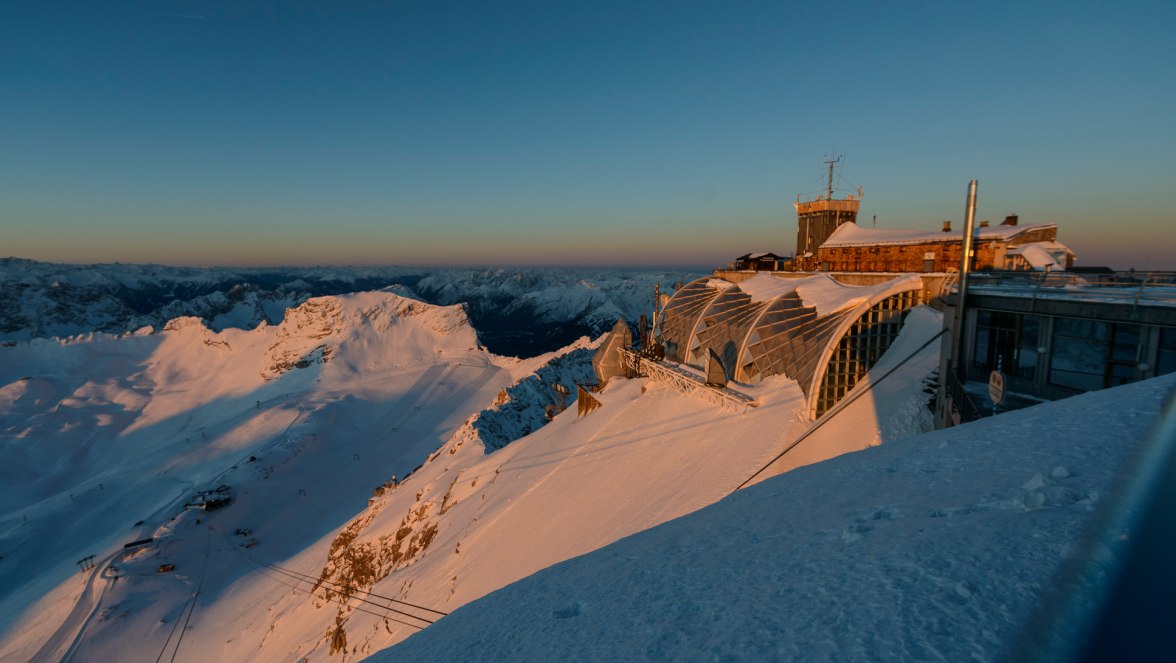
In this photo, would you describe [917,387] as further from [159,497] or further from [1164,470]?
[159,497]

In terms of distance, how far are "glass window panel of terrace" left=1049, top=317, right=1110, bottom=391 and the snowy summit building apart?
20.2 feet

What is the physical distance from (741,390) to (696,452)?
4506mm

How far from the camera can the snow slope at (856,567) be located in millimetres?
2441

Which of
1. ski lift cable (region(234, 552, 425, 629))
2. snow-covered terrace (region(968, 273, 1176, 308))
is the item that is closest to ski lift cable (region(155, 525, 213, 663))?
ski lift cable (region(234, 552, 425, 629))

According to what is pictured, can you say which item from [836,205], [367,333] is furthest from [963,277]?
[367,333]

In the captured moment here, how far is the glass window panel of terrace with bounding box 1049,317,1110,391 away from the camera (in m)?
9.36

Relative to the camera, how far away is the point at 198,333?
12331 cm

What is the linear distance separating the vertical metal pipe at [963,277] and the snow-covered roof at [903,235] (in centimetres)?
1575

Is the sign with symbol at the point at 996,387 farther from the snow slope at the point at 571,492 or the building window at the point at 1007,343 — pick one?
the snow slope at the point at 571,492

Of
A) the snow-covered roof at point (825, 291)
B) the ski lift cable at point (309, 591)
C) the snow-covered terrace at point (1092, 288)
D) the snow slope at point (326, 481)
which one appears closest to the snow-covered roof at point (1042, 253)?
the snow-covered roof at point (825, 291)

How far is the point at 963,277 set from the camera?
36.9 feet

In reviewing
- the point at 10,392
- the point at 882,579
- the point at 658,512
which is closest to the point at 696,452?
the point at 658,512

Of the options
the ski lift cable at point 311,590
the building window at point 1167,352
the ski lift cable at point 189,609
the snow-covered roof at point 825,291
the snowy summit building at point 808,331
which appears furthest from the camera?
the ski lift cable at point 189,609

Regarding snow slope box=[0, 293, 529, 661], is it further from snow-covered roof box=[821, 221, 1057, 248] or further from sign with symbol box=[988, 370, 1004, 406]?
snow-covered roof box=[821, 221, 1057, 248]
